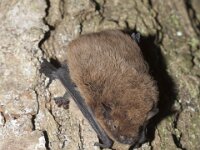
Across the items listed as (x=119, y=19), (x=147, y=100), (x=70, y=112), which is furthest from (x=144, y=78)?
(x=119, y=19)

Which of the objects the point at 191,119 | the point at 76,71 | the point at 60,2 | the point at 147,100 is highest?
the point at 60,2

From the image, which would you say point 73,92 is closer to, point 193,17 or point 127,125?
point 127,125

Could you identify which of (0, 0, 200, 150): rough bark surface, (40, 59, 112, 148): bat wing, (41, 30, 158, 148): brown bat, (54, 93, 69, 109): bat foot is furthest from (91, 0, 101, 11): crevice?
(54, 93, 69, 109): bat foot

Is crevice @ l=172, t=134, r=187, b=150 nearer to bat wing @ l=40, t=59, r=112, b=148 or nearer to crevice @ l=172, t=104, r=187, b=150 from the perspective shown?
crevice @ l=172, t=104, r=187, b=150

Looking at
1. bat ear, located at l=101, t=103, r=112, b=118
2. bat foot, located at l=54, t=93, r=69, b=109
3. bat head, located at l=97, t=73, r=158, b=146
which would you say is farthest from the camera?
bat foot, located at l=54, t=93, r=69, b=109

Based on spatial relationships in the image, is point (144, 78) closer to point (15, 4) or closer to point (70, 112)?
point (70, 112)

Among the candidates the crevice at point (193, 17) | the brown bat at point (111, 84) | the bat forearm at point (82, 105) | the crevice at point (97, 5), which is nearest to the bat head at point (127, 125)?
the brown bat at point (111, 84)
